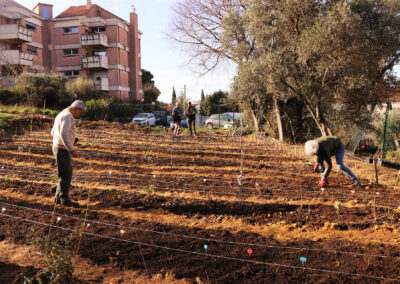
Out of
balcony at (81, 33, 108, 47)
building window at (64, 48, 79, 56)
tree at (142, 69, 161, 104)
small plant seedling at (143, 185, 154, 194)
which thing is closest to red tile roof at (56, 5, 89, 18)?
building window at (64, 48, 79, 56)

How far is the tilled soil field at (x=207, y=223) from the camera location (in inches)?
108

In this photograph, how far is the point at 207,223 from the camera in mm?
3992

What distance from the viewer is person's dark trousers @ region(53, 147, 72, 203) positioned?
4348 mm

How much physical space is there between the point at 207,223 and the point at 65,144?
2382 mm

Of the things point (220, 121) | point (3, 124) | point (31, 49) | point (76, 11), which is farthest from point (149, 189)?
point (76, 11)

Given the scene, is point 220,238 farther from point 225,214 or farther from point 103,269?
point 103,269

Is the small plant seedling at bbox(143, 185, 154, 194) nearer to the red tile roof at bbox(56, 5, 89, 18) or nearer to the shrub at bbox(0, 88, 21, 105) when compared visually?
the shrub at bbox(0, 88, 21, 105)

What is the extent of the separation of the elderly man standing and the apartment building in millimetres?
22683

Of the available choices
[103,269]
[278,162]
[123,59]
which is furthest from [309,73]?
[123,59]

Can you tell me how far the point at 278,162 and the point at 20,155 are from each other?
293 inches

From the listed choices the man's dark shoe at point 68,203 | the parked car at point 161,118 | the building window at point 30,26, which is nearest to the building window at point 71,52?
the building window at point 30,26

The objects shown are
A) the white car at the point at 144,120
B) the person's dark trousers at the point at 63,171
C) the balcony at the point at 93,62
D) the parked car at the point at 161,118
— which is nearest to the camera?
the person's dark trousers at the point at 63,171

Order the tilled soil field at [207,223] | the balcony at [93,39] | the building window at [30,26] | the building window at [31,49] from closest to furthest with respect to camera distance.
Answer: the tilled soil field at [207,223]
the balcony at [93,39]
the building window at [31,49]
the building window at [30,26]

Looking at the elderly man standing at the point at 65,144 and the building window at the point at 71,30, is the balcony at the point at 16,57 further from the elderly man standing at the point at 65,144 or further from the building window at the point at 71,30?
the elderly man standing at the point at 65,144
